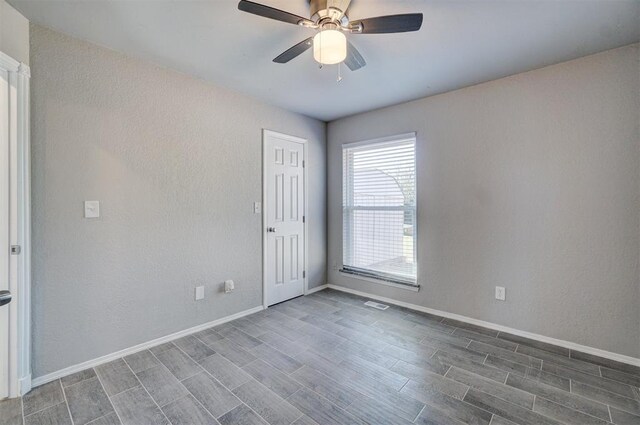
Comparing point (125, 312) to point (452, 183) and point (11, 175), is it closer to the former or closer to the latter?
point (11, 175)

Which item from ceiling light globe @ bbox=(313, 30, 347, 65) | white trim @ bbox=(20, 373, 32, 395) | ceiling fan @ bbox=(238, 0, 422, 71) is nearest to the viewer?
ceiling fan @ bbox=(238, 0, 422, 71)

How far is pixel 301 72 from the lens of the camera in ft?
8.75

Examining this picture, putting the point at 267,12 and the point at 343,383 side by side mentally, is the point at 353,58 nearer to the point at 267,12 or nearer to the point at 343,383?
the point at 267,12

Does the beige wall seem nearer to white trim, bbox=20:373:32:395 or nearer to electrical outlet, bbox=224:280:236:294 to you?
white trim, bbox=20:373:32:395

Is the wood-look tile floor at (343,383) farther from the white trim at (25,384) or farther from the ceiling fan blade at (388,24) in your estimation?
the ceiling fan blade at (388,24)

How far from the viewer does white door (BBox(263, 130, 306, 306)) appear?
3500mm

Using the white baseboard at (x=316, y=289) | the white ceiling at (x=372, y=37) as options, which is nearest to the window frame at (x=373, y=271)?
the white baseboard at (x=316, y=289)

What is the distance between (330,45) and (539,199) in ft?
7.55

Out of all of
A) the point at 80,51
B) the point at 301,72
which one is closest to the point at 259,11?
the point at 301,72

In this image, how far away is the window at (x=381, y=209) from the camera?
350 centimetres

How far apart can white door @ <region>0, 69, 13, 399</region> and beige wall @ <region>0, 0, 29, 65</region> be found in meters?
0.16

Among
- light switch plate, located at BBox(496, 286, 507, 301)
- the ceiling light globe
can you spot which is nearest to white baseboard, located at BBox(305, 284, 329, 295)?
light switch plate, located at BBox(496, 286, 507, 301)

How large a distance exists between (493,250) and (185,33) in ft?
A: 10.7

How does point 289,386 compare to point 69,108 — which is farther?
point 69,108
